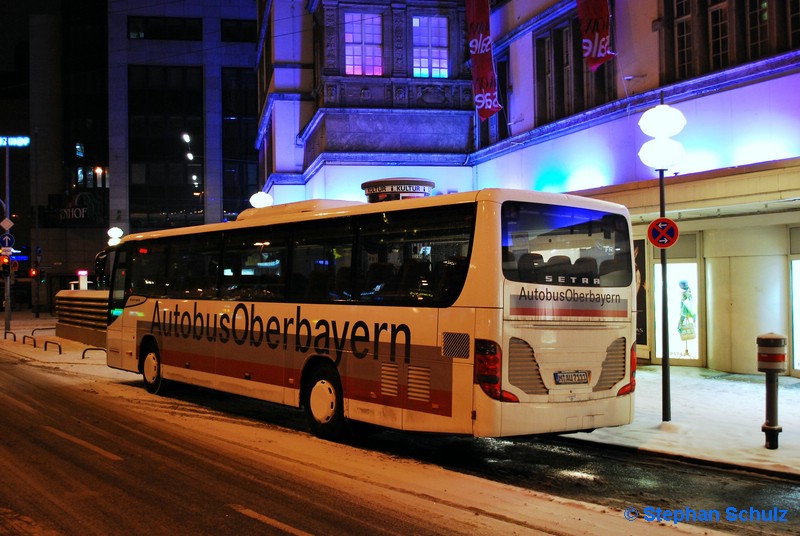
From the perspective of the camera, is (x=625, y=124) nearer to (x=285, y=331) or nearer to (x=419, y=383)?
(x=285, y=331)

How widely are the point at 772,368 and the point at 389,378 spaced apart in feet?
15.8

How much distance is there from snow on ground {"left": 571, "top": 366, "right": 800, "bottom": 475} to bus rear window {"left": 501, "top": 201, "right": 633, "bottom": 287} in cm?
232

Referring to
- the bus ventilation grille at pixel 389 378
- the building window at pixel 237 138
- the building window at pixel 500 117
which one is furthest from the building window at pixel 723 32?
the building window at pixel 237 138

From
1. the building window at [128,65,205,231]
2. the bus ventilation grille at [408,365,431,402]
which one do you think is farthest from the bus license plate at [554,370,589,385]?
the building window at [128,65,205,231]

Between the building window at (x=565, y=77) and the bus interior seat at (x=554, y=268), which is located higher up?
the building window at (x=565, y=77)

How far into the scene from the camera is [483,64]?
66.9 ft

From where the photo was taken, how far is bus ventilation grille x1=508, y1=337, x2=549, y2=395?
8086mm

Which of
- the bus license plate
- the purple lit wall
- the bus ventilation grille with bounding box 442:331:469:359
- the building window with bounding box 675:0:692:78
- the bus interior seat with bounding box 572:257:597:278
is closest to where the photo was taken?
the bus ventilation grille with bounding box 442:331:469:359

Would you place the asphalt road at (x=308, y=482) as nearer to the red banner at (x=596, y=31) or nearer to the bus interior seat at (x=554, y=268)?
the bus interior seat at (x=554, y=268)

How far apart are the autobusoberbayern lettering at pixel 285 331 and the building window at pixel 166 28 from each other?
54054mm

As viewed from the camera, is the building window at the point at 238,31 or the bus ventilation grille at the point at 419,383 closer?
the bus ventilation grille at the point at 419,383

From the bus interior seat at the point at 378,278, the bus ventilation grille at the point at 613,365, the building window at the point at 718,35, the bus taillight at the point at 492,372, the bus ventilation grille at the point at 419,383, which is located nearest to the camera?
the bus taillight at the point at 492,372

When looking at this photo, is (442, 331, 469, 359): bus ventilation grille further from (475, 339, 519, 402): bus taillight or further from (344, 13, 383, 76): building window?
(344, 13, 383, 76): building window

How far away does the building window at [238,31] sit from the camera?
62250 mm
